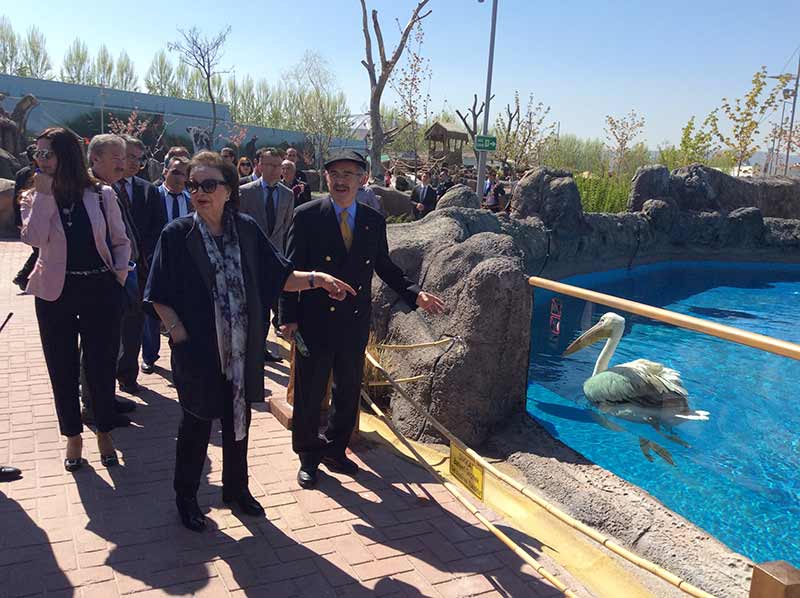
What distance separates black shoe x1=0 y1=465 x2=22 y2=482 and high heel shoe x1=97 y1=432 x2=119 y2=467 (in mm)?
426

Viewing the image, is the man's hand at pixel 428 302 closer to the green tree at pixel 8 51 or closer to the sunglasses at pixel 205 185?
the sunglasses at pixel 205 185

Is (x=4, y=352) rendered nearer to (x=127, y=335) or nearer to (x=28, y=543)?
(x=127, y=335)

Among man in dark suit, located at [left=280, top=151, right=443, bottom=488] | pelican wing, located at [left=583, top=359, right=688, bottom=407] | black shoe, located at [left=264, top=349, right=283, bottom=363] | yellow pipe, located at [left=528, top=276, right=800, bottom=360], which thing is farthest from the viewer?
black shoe, located at [left=264, top=349, right=283, bottom=363]

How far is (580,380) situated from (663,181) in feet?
48.0

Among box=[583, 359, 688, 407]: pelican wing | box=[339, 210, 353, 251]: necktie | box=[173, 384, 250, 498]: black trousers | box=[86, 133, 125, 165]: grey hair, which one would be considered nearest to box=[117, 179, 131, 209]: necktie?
box=[86, 133, 125, 165]: grey hair

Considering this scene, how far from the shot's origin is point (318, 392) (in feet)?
12.3

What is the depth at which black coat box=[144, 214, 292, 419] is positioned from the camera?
2945 millimetres

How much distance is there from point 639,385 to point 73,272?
4.70 m

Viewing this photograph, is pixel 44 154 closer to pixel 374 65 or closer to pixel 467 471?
pixel 467 471

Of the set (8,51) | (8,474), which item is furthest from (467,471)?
(8,51)

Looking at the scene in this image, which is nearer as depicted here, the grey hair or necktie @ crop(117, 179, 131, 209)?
the grey hair

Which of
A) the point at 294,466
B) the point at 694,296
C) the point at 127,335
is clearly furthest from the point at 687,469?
the point at 694,296

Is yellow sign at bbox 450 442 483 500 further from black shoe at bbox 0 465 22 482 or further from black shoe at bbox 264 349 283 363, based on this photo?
black shoe at bbox 264 349 283 363

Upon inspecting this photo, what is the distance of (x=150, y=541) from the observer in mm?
3092
